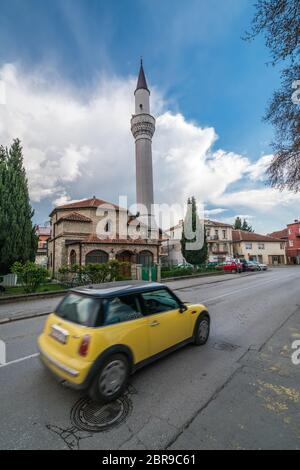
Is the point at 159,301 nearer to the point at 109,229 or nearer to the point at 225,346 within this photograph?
the point at 225,346

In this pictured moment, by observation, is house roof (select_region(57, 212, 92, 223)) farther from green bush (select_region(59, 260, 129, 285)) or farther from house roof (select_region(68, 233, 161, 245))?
green bush (select_region(59, 260, 129, 285))

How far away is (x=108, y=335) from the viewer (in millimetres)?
3053

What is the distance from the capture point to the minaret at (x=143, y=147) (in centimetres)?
3562

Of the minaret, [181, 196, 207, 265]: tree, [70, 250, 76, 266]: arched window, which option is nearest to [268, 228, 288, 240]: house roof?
[181, 196, 207, 265]: tree

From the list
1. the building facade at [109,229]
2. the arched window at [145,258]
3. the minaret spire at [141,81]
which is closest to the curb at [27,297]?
the building facade at [109,229]

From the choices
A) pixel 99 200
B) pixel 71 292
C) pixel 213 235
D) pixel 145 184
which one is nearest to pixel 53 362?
pixel 71 292

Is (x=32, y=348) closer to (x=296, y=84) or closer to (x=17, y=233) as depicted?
(x=296, y=84)

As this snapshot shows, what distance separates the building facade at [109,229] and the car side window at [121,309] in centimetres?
1803

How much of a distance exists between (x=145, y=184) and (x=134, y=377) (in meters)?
33.8

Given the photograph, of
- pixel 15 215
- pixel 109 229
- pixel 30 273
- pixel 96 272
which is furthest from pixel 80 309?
pixel 109 229

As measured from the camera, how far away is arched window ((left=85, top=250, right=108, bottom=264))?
21.0m

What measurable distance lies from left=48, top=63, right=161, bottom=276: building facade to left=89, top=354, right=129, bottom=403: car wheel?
722 inches

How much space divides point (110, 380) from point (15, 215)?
15.6m
